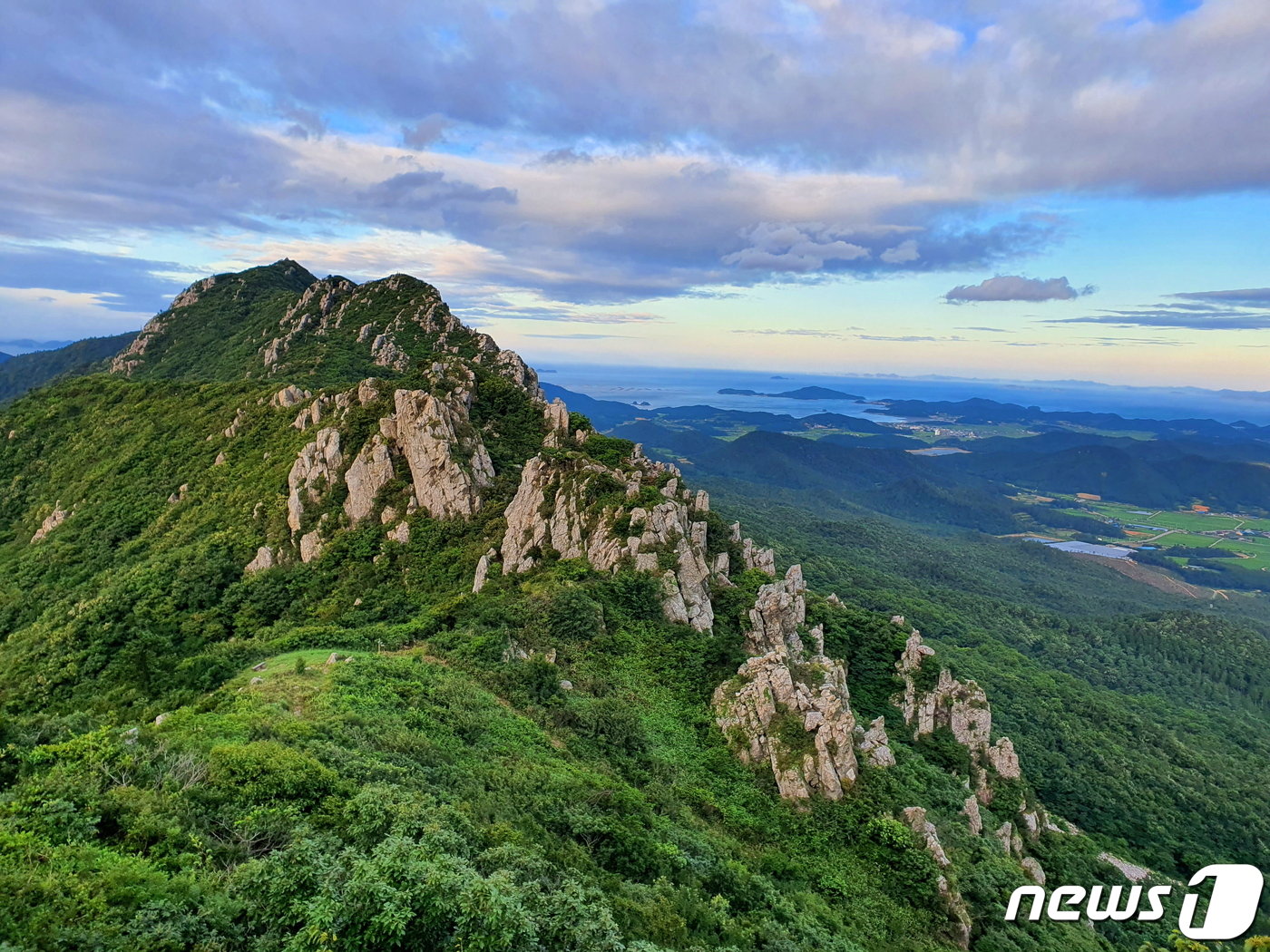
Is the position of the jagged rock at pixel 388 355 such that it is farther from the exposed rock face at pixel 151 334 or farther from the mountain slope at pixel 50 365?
the mountain slope at pixel 50 365

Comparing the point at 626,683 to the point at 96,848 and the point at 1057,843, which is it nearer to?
the point at 96,848

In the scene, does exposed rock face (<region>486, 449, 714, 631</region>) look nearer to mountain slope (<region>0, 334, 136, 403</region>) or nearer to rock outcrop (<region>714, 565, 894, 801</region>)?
rock outcrop (<region>714, 565, 894, 801</region>)

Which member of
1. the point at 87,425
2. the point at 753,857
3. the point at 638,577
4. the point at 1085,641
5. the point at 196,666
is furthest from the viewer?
the point at 1085,641

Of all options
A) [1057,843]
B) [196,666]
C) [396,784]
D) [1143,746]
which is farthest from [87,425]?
[1143,746]

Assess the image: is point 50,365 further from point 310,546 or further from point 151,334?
point 310,546

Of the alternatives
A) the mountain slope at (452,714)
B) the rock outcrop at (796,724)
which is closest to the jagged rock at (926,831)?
the mountain slope at (452,714)

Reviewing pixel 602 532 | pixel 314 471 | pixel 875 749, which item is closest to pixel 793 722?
pixel 875 749

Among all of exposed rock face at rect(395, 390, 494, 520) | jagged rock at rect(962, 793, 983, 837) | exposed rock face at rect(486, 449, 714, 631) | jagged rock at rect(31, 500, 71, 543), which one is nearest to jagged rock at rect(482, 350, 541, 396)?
exposed rock face at rect(395, 390, 494, 520)
